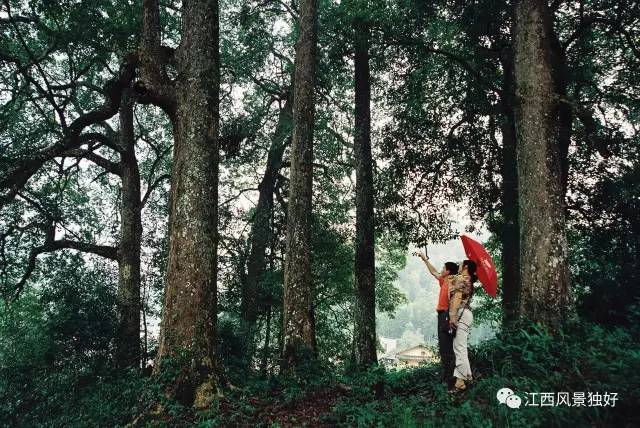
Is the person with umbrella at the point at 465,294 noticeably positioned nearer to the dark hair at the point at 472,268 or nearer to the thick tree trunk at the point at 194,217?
the dark hair at the point at 472,268

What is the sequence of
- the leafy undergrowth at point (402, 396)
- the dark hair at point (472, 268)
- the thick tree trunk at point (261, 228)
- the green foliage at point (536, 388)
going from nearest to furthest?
the green foliage at point (536, 388), the leafy undergrowth at point (402, 396), the dark hair at point (472, 268), the thick tree trunk at point (261, 228)

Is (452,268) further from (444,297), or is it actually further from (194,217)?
(194,217)

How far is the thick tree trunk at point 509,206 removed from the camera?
11.6m

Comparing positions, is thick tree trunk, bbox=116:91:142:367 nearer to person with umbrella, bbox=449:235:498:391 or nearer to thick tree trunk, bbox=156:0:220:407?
thick tree trunk, bbox=156:0:220:407

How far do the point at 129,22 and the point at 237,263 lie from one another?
33.9ft

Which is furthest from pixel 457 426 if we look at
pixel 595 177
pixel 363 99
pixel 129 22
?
pixel 129 22

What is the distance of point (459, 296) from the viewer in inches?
258

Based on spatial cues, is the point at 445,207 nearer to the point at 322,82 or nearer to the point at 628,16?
the point at 322,82

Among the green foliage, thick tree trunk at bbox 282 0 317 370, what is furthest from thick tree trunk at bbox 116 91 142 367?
the green foliage

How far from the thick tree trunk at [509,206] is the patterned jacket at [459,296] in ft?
19.3

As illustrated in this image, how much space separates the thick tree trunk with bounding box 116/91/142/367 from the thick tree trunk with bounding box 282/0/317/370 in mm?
5162

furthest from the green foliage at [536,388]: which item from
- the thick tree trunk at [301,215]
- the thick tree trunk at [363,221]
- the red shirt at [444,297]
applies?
the thick tree trunk at [363,221]

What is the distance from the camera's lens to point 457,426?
3.95 metres

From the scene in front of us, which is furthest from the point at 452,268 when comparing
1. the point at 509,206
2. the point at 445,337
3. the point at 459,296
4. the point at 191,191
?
the point at 509,206
